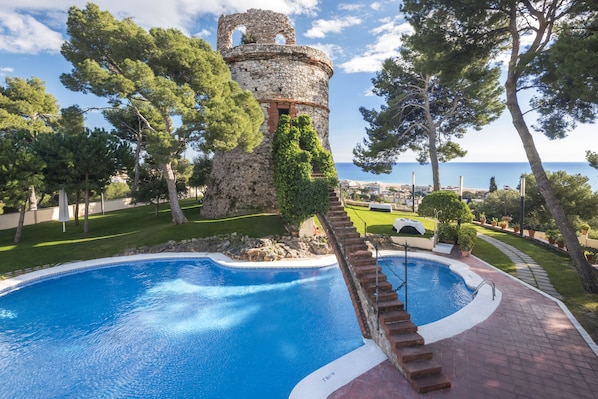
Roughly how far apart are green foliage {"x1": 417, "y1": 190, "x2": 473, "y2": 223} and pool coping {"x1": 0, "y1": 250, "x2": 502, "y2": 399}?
9.16ft

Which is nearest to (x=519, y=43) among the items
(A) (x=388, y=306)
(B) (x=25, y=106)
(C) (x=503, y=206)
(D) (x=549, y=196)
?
(D) (x=549, y=196)

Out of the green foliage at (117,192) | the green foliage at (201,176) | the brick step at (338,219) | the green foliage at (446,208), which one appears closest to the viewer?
the brick step at (338,219)

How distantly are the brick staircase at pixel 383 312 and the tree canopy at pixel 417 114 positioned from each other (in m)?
13.0

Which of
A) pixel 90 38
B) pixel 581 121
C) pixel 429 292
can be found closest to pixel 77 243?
pixel 90 38

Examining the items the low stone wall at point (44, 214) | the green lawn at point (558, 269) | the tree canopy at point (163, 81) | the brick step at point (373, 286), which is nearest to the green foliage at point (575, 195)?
the green lawn at point (558, 269)

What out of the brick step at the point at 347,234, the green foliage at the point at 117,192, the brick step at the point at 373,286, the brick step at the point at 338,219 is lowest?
the brick step at the point at 373,286

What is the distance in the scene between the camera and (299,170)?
49.4 ft

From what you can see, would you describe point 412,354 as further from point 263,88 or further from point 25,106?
point 25,106

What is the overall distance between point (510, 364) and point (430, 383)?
7.13ft

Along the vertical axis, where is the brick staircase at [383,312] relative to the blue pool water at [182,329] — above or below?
above

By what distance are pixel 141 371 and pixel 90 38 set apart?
17.7 meters

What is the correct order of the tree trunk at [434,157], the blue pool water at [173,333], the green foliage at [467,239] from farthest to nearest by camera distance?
1. the tree trunk at [434,157]
2. the green foliage at [467,239]
3. the blue pool water at [173,333]

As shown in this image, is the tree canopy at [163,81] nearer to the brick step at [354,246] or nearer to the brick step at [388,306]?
the brick step at [354,246]

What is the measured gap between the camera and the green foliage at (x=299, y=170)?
13727mm
